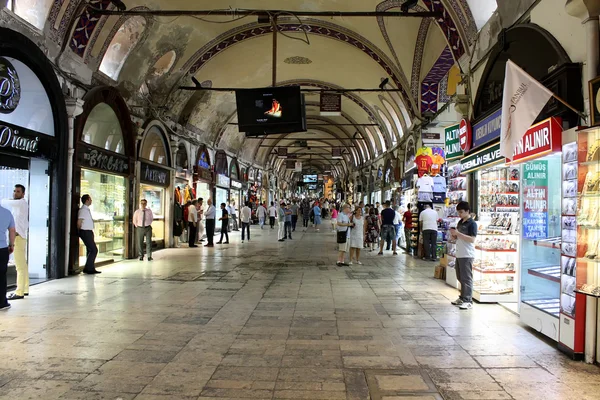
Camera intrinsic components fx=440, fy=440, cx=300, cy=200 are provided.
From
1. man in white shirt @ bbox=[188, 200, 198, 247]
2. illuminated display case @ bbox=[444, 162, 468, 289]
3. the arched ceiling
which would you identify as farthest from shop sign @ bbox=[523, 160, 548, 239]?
man in white shirt @ bbox=[188, 200, 198, 247]

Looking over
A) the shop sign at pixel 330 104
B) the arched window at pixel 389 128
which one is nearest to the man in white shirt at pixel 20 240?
the shop sign at pixel 330 104

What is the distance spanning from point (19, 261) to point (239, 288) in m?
3.12

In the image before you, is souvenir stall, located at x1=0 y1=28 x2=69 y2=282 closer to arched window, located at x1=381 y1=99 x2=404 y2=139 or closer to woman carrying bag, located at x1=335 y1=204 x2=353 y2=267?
woman carrying bag, located at x1=335 y1=204 x2=353 y2=267

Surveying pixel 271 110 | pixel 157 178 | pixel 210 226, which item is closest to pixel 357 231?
pixel 271 110

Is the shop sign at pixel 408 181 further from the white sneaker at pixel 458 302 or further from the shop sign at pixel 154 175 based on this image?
the white sneaker at pixel 458 302

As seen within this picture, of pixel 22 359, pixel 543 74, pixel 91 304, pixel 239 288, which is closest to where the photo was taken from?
pixel 22 359

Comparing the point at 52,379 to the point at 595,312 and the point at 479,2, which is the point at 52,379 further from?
the point at 479,2

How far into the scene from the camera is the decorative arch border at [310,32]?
12086mm

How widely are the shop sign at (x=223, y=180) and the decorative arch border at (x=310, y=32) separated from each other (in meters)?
6.70

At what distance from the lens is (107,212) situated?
400 inches

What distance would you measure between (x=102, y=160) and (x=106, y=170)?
298mm

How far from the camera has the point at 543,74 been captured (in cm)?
486

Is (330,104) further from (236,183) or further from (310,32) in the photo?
(236,183)

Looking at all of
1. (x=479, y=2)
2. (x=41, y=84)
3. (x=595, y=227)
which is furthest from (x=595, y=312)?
(x=41, y=84)
